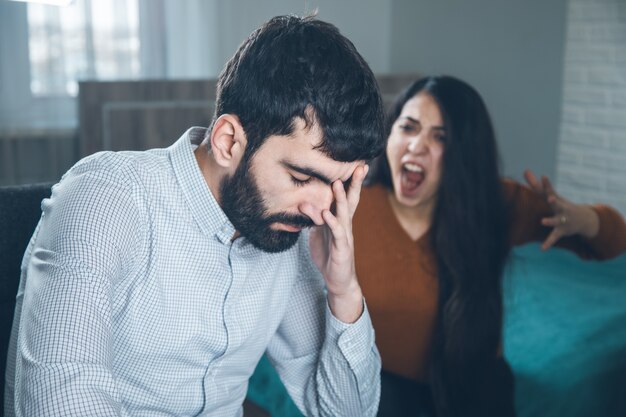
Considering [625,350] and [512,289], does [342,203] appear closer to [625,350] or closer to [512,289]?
[625,350]

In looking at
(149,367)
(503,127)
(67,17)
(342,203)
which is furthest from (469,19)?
(149,367)

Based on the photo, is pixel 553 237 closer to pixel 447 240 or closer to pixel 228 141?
pixel 447 240

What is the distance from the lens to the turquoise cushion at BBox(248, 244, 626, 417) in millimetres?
1779

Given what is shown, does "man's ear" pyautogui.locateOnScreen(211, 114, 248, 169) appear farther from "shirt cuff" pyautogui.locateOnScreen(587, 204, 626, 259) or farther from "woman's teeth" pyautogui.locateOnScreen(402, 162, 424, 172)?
"shirt cuff" pyautogui.locateOnScreen(587, 204, 626, 259)

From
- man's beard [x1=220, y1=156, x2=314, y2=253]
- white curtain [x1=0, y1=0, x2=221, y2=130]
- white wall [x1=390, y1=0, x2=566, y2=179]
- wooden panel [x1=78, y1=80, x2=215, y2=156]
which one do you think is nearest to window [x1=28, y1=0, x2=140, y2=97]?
white curtain [x1=0, y1=0, x2=221, y2=130]

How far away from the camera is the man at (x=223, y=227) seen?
105 centimetres

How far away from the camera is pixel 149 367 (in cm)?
113

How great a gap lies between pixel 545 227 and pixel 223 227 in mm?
1091

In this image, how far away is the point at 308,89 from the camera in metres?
1.10

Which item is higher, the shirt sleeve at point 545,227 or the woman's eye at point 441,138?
the woman's eye at point 441,138

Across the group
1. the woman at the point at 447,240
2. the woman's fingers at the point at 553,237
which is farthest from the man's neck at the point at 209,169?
the woman's fingers at the point at 553,237

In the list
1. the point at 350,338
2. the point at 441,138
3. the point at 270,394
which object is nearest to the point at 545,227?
the point at 441,138

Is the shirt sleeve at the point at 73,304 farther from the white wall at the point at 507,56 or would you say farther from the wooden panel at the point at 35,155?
the white wall at the point at 507,56

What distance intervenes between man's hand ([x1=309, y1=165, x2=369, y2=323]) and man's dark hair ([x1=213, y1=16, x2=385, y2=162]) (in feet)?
0.30
